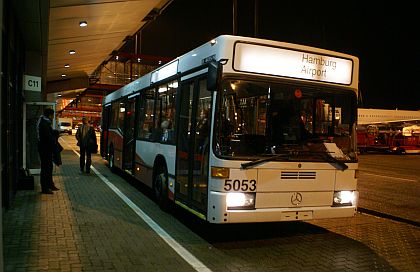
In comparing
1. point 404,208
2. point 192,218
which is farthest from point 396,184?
point 192,218

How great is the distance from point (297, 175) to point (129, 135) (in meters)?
7.02

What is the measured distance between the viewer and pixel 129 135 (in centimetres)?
1268

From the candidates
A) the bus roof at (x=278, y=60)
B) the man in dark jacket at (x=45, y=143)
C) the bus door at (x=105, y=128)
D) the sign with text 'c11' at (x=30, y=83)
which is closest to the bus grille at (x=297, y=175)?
the bus roof at (x=278, y=60)

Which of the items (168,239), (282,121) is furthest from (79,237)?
(282,121)

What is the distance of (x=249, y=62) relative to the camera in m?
6.52

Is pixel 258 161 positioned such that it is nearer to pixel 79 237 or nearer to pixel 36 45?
pixel 79 237

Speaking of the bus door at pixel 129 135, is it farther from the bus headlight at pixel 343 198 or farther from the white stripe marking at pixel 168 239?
the bus headlight at pixel 343 198

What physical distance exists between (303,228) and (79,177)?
813 centimetres

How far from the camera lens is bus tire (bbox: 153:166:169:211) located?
884cm

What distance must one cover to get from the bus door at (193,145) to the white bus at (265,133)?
0.05ft

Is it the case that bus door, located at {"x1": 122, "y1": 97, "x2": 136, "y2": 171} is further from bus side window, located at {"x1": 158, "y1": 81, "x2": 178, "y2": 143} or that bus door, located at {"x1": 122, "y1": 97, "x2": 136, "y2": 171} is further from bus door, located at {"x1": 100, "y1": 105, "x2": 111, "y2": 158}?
bus door, located at {"x1": 100, "y1": 105, "x2": 111, "y2": 158}

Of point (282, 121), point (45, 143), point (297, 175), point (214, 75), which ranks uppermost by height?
point (214, 75)

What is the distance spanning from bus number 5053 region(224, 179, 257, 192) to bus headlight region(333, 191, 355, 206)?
4.95 feet

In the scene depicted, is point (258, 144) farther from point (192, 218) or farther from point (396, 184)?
point (396, 184)
